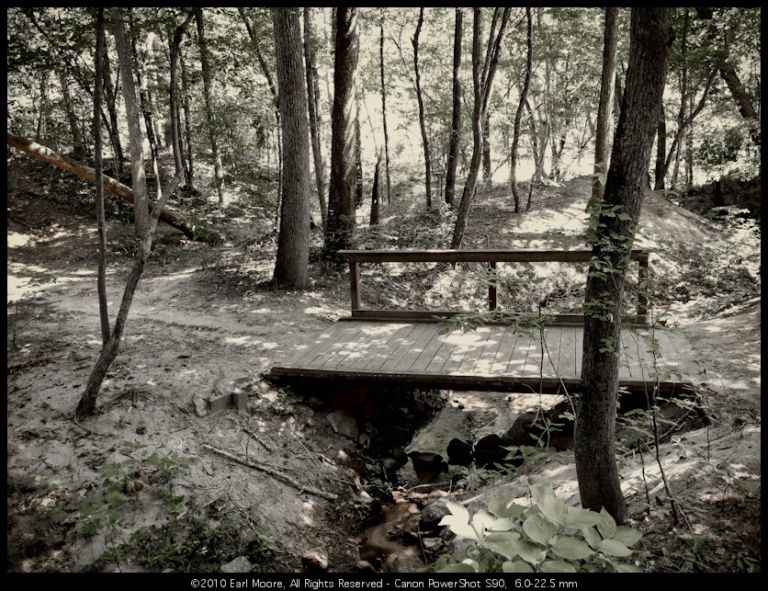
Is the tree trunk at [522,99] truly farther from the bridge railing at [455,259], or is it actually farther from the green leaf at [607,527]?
the green leaf at [607,527]

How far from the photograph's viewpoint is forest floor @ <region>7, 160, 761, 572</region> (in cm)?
382

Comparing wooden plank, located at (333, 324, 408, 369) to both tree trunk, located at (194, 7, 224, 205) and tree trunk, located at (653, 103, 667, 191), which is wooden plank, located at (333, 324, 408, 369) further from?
tree trunk, located at (653, 103, 667, 191)

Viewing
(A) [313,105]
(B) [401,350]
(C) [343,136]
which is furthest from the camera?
(A) [313,105]

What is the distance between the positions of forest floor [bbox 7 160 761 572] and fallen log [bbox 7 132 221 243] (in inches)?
133

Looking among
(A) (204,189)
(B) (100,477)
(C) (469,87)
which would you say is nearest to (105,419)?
(B) (100,477)

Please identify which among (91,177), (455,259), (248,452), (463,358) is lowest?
(248,452)

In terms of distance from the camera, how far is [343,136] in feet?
35.4

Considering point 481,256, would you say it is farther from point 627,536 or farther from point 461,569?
point 461,569

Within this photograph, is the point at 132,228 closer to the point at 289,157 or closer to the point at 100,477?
the point at 289,157

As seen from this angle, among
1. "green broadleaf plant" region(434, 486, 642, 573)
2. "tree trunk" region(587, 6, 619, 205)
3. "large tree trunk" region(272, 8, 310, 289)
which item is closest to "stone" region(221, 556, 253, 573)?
"green broadleaf plant" region(434, 486, 642, 573)

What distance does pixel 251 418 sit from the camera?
5871 mm

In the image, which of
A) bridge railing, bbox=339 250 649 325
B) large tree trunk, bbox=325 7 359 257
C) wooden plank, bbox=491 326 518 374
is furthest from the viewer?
large tree trunk, bbox=325 7 359 257

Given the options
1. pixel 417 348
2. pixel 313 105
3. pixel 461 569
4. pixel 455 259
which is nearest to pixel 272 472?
pixel 417 348

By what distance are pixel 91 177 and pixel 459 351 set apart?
11200 mm
